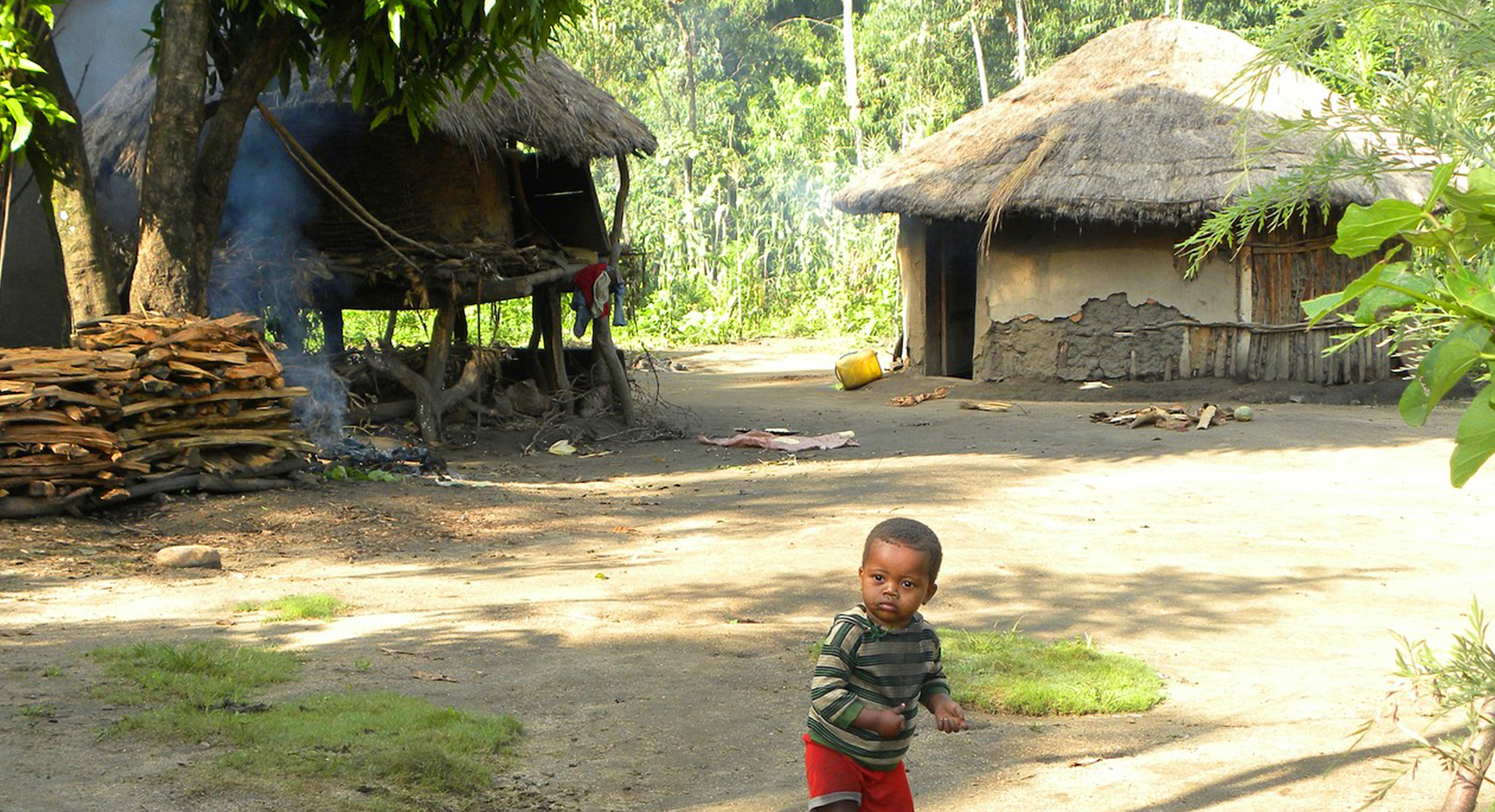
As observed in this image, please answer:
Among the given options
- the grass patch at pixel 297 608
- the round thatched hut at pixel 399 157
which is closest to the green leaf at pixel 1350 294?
the grass patch at pixel 297 608

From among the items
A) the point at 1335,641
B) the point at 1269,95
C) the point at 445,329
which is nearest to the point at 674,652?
the point at 1335,641

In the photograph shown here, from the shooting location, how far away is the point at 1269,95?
49.0 ft

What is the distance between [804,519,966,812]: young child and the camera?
8.79 ft

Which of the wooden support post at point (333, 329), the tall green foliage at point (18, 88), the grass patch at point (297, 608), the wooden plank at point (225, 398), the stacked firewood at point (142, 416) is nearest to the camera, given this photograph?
the grass patch at point (297, 608)

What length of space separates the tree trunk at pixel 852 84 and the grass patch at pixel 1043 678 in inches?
905

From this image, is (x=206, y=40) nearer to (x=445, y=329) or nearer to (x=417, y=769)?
(x=445, y=329)

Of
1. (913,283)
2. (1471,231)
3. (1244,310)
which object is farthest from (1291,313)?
(1471,231)

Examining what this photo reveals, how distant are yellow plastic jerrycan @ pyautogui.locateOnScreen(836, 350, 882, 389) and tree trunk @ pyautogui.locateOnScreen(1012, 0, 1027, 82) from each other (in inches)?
472

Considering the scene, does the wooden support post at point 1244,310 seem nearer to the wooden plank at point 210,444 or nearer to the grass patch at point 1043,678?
the wooden plank at point 210,444

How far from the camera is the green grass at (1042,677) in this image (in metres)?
4.20

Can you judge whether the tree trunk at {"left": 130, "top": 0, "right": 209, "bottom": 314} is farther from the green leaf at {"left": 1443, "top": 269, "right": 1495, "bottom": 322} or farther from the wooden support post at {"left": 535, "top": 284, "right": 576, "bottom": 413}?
the green leaf at {"left": 1443, "top": 269, "right": 1495, "bottom": 322}

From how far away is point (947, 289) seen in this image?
17.7 meters

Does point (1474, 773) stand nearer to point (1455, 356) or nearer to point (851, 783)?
point (851, 783)

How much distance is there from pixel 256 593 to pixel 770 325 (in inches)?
812
